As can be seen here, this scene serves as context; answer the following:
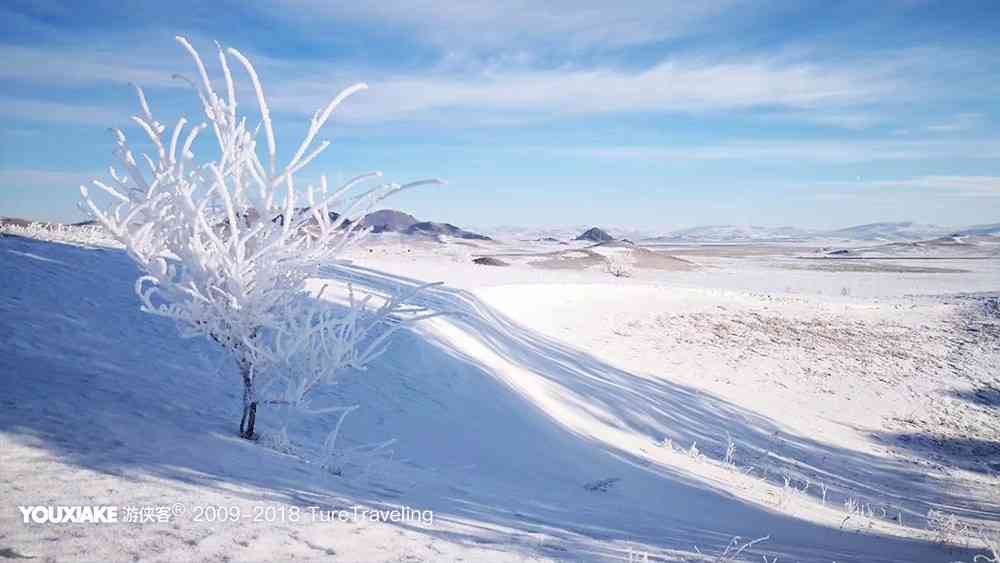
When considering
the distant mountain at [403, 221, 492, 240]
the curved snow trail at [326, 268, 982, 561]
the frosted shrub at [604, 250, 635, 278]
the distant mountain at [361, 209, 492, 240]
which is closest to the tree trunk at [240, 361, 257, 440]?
the curved snow trail at [326, 268, 982, 561]

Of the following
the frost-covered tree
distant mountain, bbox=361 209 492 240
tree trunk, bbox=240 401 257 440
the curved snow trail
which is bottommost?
the curved snow trail

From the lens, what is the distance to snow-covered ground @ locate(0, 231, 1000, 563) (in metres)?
3.95

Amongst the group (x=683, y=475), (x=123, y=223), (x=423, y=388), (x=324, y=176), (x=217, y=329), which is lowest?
(x=683, y=475)

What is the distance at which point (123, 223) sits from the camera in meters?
4.66

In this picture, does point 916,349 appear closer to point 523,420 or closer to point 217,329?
point 523,420

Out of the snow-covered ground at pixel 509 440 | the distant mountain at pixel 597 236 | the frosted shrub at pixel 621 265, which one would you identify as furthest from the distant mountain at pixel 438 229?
the snow-covered ground at pixel 509 440

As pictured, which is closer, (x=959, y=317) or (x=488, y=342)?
(x=488, y=342)

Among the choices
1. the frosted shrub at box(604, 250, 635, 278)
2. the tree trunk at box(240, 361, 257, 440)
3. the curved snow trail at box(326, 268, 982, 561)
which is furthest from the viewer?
the frosted shrub at box(604, 250, 635, 278)

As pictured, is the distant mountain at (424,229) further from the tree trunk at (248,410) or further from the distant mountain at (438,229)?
the tree trunk at (248,410)

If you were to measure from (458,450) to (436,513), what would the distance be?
2783mm

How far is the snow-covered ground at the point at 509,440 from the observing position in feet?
12.9

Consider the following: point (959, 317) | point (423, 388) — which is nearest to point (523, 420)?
point (423, 388)

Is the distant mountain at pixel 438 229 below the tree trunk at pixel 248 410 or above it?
above

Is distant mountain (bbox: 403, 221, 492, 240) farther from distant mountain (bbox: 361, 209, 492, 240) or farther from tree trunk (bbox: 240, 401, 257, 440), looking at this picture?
tree trunk (bbox: 240, 401, 257, 440)
